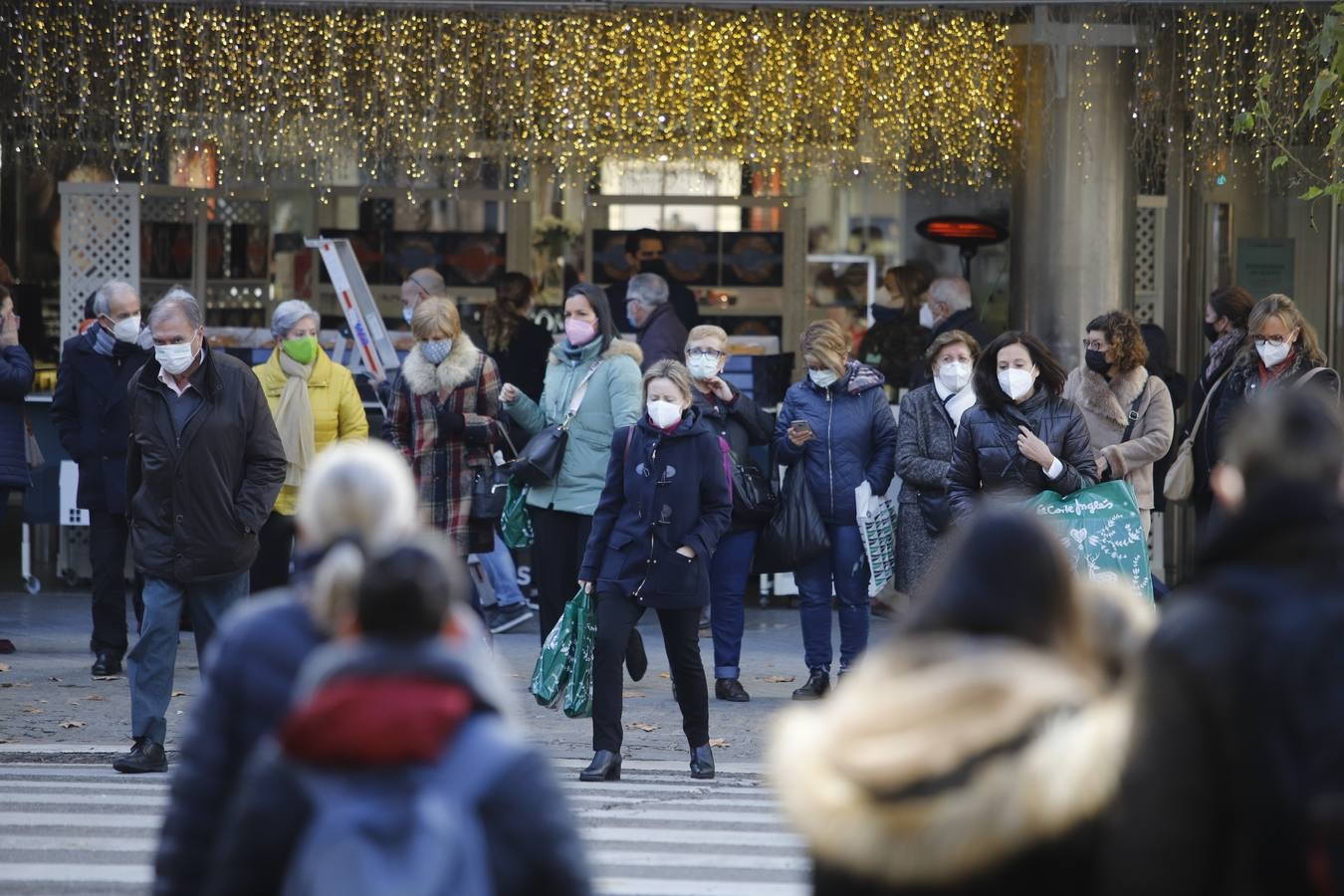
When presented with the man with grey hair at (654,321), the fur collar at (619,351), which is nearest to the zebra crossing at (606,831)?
the fur collar at (619,351)

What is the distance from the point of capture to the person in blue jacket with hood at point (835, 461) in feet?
32.3

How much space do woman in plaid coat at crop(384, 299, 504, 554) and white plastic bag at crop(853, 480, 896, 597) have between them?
180cm

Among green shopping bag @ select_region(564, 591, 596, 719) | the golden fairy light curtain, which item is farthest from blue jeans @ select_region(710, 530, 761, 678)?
the golden fairy light curtain

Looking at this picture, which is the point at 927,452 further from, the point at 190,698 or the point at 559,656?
the point at 190,698

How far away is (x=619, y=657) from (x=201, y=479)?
1.80 m

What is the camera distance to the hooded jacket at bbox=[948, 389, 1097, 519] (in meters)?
8.63

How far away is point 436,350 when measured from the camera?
32.2ft

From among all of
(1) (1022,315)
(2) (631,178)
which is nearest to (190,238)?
(2) (631,178)

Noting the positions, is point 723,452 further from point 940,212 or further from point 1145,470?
point 940,212

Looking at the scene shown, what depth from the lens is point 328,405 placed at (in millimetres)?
10297

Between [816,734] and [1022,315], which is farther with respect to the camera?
[1022,315]

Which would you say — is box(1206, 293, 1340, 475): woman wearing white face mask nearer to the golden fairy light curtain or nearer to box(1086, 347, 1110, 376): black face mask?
box(1086, 347, 1110, 376): black face mask

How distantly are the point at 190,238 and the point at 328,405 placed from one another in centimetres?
700

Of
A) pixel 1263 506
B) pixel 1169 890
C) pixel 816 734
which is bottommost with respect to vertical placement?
pixel 1169 890
